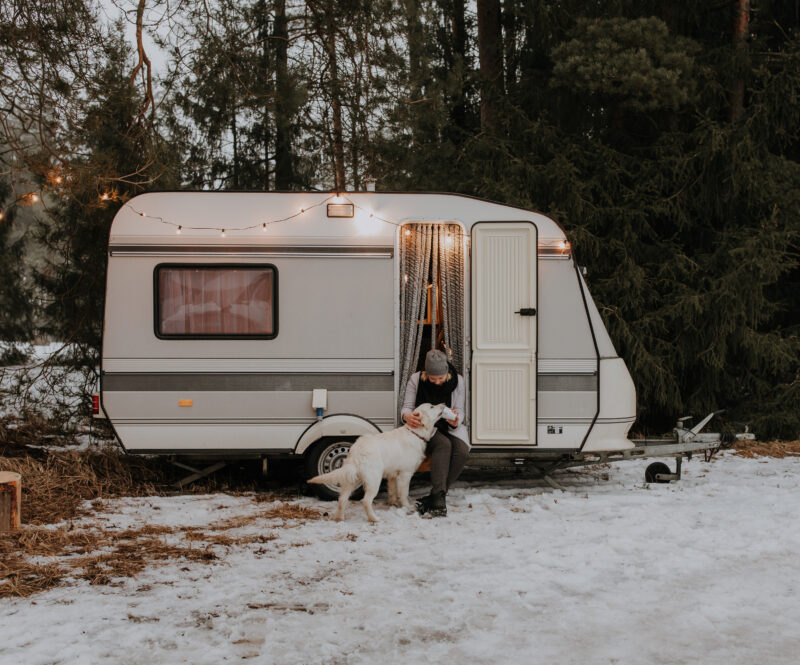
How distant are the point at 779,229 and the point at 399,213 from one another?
5.50 m

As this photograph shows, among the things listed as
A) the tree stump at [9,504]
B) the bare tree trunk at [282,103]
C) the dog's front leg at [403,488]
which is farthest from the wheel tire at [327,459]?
the bare tree trunk at [282,103]

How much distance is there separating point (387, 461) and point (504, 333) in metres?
1.53

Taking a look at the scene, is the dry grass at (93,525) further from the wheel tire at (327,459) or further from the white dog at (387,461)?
the white dog at (387,461)

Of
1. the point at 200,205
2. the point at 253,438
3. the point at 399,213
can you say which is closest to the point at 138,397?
the point at 253,438

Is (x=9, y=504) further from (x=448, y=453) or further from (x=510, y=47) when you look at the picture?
(x=510, y=47)

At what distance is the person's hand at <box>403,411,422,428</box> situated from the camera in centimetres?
604

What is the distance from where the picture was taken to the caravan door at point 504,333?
653cm

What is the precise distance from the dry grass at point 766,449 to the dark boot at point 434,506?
15.0 ft

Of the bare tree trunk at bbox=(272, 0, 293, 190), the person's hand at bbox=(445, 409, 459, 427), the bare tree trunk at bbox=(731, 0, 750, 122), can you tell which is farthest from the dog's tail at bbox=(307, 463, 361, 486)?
the bare tree trunk at bbox=(731, 0, 750, 122)

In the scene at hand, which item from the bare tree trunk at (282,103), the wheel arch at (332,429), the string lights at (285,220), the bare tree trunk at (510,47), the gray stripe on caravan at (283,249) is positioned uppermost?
the bare tree trunk at (510,47)

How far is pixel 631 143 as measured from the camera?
1050 centimetres

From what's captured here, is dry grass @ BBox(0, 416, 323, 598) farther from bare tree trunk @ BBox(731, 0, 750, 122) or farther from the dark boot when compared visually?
bare tree trunk @ BBox(731, 0, 750, 122)

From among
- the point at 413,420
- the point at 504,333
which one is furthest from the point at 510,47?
the point at 413,420

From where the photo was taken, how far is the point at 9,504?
17.6 feet
